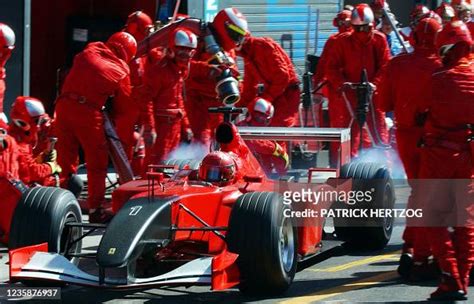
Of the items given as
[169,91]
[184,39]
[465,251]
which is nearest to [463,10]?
[184,39]

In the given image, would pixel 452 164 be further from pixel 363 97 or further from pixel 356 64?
pixel 356 64

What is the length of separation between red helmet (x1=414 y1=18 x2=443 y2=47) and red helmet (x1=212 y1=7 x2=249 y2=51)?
3.84 m

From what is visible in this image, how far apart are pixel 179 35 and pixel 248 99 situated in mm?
2176

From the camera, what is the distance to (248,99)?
14.6 meters

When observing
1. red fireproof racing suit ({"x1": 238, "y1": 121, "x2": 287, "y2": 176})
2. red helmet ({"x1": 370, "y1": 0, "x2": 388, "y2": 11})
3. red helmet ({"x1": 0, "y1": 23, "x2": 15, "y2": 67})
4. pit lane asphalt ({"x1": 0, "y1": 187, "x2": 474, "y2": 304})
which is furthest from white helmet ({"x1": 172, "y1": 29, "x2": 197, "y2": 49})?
red helmet ({"x1": 370, "y1": 0, "x2": 388, "y2": 11})

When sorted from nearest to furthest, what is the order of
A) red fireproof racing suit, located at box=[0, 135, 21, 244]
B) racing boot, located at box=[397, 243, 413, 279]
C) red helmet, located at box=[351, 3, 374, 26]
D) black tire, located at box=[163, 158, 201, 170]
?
racing boot, located at box=[397, 243, 413, 279], black tire, located at box=[163, 158, 201, 170], red fireproof racing suit, located at box=[0, 135, 21, 244], red helmet, located at box=[351, 3, 374, 26]

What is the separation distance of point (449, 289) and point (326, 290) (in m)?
1.00

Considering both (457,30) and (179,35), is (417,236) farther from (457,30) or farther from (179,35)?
(179,35)

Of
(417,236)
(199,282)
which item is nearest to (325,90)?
(417,236)

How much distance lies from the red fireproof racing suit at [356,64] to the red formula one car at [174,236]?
529 centimetres

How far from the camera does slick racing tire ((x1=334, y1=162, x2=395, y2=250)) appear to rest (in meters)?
10.4

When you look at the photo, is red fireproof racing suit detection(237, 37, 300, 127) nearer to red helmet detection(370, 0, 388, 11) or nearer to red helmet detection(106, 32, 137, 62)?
red helmet detection(106, 32, 137, 62)

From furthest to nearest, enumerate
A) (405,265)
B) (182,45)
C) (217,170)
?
(182,45)
(405,265)
(217,170)

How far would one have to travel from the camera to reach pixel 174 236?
28.0 ft
